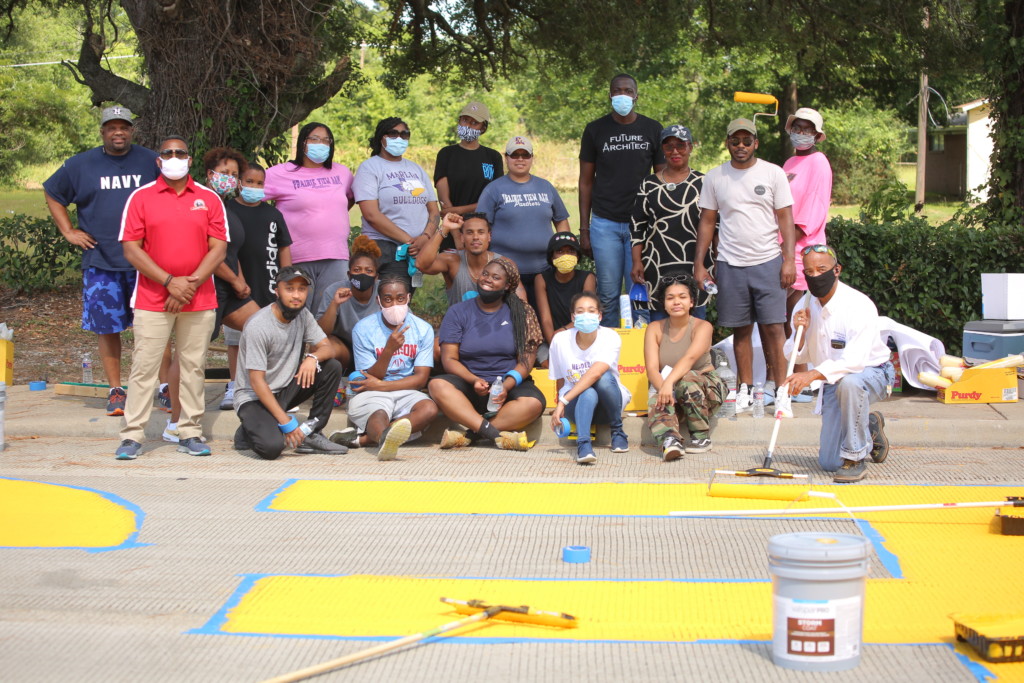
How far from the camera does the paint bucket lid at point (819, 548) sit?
13.0 feet

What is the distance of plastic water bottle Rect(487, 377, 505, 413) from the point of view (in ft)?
26.7

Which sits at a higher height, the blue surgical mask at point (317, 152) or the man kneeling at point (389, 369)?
the blue surgical mask at point (317, 152)

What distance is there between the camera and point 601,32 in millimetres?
15320

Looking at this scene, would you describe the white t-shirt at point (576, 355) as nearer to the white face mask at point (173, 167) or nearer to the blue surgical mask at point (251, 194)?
the blue surgical mask at point (251, 194)

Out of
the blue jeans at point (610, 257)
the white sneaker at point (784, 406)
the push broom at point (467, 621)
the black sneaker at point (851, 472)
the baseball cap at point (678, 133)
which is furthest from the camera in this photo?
the blue jeans at point (610, 257)

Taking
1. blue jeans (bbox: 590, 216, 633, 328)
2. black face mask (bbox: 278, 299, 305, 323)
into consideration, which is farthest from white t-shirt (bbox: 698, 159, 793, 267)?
black face mask (bbox: 278, 299, 305, 323)

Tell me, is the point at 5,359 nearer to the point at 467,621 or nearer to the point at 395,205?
the point at 395,205

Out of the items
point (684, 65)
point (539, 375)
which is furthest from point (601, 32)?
point (684, 65)

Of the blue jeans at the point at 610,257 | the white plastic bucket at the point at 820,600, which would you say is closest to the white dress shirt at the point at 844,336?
the blue jeans at the point at 610,257

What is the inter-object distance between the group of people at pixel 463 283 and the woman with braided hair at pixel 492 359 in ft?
0.05

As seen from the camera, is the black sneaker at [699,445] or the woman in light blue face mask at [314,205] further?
the woman in light blue face mask at [314,205]

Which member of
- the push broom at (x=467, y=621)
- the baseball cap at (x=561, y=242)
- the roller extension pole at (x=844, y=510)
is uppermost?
the baseball cap at (x=561, y=242)

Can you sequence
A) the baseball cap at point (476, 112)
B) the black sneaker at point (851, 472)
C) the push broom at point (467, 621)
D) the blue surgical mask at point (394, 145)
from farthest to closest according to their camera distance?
the baseball cap at point (476, 112) < the blue surgical mask at point (394, 145) < the black sneaker at point (851, 472) < the push broom at point (467, 621)

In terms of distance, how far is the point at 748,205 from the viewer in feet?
27.7
